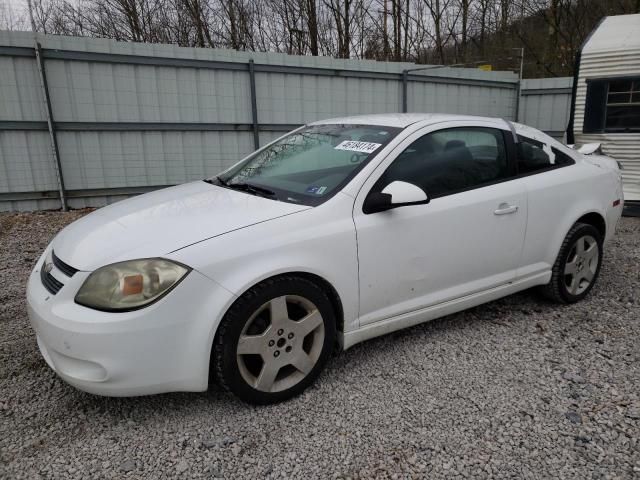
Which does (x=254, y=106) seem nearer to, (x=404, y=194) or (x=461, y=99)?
(x=461, y=99)

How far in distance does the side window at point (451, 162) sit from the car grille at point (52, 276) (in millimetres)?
1655

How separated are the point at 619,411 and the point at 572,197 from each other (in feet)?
5.65

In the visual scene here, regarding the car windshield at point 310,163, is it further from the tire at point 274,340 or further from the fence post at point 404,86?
the fence post at point 404,86

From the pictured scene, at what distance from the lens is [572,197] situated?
3703 millimetres

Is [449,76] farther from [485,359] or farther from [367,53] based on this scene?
[485,359]

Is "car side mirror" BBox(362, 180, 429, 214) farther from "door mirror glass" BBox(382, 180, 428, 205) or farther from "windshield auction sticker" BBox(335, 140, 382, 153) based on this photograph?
"windshield auction sticker" BBox(335, 140, 382, 153)

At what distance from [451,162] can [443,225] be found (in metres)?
0.48

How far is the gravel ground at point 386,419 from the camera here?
2156 mm

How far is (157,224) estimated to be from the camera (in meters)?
2.55

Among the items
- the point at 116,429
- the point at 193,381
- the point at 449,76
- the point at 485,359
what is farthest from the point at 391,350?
the point at 449,76

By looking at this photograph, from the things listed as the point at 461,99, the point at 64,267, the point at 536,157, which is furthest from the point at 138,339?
the point at 461,99

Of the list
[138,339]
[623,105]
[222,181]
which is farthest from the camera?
[623,105]

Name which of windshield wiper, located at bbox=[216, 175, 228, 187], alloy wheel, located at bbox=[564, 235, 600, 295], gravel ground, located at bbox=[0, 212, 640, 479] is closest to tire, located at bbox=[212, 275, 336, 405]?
gravel ground, located at bbox=[0, 212, 640, 479]

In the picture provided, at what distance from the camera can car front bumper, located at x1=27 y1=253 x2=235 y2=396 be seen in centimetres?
218
